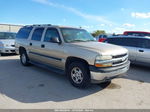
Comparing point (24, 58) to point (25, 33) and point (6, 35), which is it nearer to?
point (25, 33)

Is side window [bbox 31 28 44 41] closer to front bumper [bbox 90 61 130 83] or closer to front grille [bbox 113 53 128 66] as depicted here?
front bumper [bbox 90 61 130 83]

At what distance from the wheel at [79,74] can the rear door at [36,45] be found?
1.98 m

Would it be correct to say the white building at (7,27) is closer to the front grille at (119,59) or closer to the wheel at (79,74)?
the wheel at (79,74)

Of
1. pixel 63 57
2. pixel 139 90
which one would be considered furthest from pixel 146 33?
pixel 63 57

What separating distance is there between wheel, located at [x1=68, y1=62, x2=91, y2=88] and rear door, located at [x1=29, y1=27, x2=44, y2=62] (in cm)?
198

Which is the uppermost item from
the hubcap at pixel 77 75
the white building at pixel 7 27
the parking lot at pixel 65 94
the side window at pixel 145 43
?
the white building at pixel 7 27

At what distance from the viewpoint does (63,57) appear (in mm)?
4602

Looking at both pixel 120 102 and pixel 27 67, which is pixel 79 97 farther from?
pixel 27 67

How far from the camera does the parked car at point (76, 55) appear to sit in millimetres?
3802

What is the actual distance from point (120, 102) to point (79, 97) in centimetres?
107

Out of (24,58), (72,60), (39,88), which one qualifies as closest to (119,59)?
(72,60)

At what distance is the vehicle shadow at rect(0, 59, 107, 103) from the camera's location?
371cm

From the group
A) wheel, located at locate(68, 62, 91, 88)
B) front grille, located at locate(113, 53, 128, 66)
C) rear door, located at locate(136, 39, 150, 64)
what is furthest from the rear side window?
rear door, located at locate(136, 39, 150, 64)

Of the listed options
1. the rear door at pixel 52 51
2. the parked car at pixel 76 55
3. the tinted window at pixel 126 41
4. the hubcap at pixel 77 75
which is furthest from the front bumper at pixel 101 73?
the tinted window at pixel 126 41
